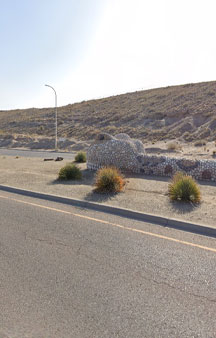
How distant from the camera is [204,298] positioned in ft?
12.0

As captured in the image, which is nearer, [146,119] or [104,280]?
[104,280]

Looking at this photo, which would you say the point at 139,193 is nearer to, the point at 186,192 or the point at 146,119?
the point at 186,192

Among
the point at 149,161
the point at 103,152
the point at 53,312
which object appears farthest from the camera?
the point at 103,152

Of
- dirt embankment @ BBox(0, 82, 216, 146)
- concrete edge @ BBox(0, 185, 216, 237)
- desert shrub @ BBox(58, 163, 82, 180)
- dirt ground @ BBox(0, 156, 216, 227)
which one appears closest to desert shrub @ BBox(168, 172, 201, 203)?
dirt ground @ BBox(0, 156, 216, 227)

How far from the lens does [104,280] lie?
4.08m

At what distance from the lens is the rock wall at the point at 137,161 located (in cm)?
1145

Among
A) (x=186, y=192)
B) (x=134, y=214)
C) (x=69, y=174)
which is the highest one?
(x=186, y=192)

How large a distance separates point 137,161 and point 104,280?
9364mm

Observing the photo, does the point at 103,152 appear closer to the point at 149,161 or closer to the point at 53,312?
the point at 149,161

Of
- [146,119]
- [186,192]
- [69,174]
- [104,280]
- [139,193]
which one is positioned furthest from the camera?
[146,119]

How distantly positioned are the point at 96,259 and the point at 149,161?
8.57 metres

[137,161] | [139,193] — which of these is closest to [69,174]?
[137,161]

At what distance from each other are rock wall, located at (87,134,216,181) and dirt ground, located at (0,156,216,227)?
2.29 ft

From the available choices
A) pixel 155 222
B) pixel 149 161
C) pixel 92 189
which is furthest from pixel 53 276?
pixel 149 161
